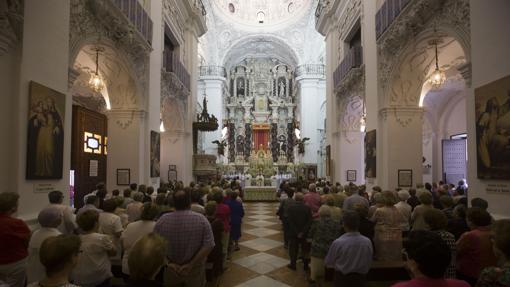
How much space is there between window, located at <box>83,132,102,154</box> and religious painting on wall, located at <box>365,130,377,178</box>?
915 centimetres

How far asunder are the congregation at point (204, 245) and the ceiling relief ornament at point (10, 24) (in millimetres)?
2232

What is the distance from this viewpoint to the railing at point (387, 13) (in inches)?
349

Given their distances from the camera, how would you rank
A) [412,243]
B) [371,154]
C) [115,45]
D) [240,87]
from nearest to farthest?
[412,243] < [115,45] < [371,154] < [240,87]

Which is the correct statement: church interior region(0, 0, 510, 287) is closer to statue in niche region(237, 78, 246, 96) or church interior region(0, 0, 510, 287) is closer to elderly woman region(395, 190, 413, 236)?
elderly woman region(395, 190, 413, 236)

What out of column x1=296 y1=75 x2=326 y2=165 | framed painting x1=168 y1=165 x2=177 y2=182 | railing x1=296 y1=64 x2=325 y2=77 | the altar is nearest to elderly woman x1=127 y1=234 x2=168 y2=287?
framed painting x1=168 y1=165 x2=177 y2=182

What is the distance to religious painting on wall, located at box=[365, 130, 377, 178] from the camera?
1067 centimetres

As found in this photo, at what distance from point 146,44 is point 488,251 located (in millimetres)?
10080

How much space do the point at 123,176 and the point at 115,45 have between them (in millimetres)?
3822

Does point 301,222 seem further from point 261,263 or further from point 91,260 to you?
point 91,260

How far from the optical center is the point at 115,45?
30.0 ft

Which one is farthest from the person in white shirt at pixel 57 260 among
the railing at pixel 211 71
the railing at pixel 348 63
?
the railing at pixel 211 71

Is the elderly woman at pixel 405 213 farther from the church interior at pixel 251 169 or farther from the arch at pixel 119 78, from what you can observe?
the arch at pixel 119 78

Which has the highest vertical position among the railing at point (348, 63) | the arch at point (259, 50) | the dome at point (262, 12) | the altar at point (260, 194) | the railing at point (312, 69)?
the dome at point (262, 12)

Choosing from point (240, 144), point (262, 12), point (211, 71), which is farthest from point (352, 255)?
point (240, 144)
